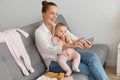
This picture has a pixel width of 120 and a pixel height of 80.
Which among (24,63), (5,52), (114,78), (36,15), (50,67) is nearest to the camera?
(5,52)

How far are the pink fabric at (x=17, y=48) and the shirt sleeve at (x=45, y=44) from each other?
18 cm

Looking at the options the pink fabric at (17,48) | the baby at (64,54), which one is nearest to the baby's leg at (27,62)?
the pink fabric at (17,48)

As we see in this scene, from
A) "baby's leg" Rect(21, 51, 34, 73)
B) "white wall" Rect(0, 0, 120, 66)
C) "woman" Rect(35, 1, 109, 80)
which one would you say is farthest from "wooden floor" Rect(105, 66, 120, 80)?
"baby's leg" Rect(21, 51, 34, 73)

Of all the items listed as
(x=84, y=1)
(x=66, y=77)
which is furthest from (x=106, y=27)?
(x=66, y=77)

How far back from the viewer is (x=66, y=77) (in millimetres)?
2258

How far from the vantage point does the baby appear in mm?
2340

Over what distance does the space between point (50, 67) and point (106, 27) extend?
4.58ft

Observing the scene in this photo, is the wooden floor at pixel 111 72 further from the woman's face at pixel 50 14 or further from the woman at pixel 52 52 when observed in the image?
the woman's face at pixel 50 14

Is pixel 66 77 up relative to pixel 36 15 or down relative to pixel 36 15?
down

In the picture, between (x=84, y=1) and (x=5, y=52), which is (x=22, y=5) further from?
(x=5, y=52)

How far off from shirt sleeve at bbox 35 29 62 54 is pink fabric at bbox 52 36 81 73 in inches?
2.8

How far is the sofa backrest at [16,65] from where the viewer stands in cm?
207

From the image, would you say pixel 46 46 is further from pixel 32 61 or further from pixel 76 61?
pixel 76 61

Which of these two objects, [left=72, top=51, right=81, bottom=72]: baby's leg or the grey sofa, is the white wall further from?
[left=72, top=51, right=81, bottom=72]: baby's leg
